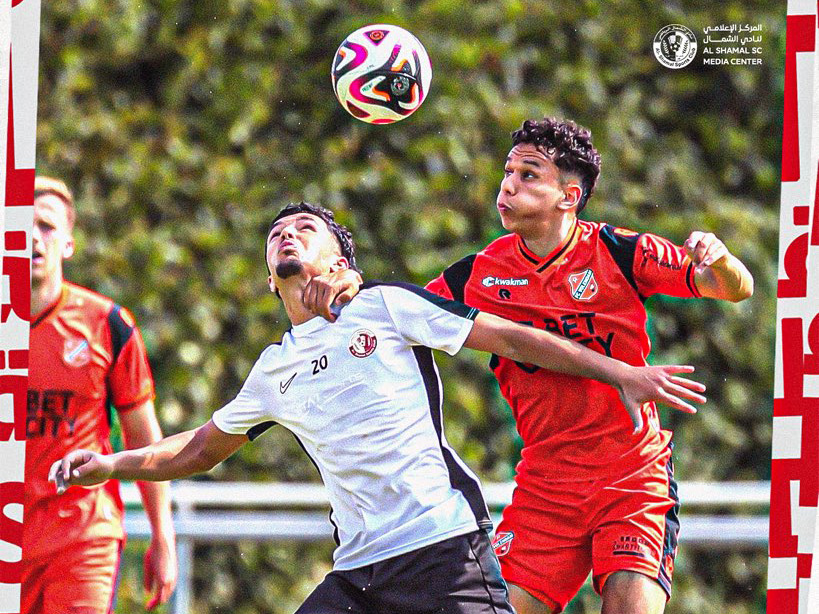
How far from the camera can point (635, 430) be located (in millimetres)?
3656

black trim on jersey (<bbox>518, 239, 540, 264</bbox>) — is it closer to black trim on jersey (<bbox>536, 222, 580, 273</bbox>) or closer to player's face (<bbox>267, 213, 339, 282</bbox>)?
black trim on jersey (<bbox>536, 222, 580, 273</bbox>)

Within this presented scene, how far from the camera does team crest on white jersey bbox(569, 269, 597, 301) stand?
3943 millimetres

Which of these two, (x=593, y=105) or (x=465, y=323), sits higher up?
(x=593, y=105)

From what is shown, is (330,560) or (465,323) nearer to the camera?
(465,323)

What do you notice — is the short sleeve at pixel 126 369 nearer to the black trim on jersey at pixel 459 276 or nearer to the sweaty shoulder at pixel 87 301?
the sweaty shoulder at pixel 87 301

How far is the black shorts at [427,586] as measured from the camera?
11.1 feet

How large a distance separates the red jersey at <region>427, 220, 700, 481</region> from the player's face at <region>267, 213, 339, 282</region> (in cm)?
57

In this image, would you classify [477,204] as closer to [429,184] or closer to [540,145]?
[429,184]

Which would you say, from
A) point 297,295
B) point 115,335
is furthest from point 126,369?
point 297,295

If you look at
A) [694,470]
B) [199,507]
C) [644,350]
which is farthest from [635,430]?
[199,507]

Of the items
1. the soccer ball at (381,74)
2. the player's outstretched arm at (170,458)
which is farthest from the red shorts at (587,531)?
the soccer ball at (381,74)

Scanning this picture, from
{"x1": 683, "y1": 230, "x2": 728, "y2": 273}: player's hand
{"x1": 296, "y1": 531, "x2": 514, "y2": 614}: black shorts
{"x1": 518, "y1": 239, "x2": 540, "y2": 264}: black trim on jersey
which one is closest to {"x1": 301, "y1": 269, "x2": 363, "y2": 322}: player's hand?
{"x1": 518, "y1": 239, "x2": 540, "y2": 264}: black trim on jersey

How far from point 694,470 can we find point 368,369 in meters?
2.03

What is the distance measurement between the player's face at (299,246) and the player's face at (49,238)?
3.72ft
